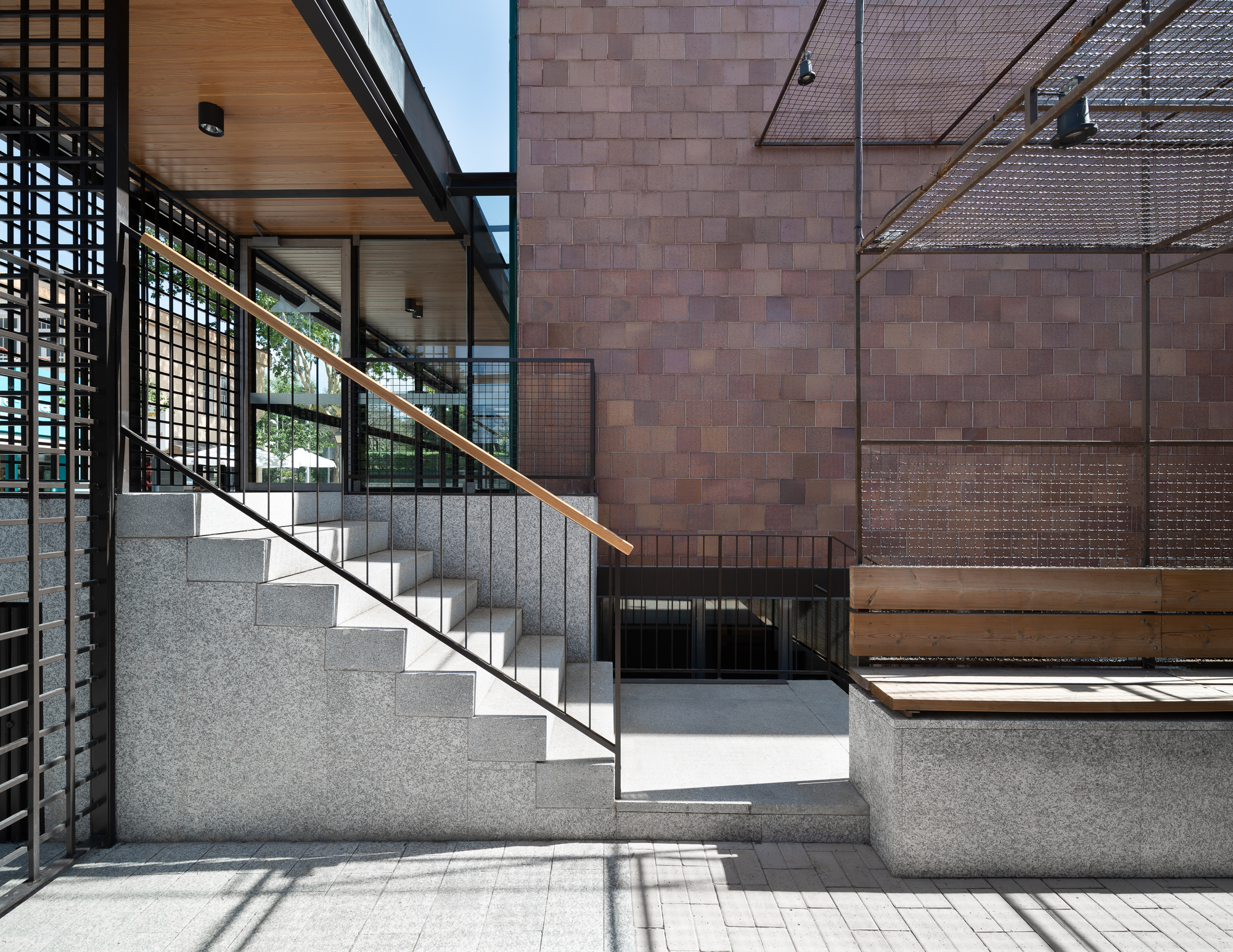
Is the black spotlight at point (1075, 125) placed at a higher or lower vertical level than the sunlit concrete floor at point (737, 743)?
higher

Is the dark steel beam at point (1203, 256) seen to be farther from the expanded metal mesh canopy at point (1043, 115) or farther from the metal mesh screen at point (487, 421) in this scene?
the metal mesh screen at point (487, 421)

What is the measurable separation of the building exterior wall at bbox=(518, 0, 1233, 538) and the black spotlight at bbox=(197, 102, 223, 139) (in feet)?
6.50

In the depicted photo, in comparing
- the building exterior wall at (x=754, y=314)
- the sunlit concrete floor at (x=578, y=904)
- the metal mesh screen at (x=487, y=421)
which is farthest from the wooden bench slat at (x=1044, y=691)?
the metal mesh screen at (x=487, y=421)

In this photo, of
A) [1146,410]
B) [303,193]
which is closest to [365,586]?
[303,193]

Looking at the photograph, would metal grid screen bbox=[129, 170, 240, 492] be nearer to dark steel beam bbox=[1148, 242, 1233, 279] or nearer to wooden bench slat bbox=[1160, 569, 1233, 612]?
wooden bench slat bbox=[1160, 569, 1233, 612]

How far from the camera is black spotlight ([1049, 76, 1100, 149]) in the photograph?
205 centimetres

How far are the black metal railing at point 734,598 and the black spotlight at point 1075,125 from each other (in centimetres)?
290

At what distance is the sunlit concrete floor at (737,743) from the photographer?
2.71m

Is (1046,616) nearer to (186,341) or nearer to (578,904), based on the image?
(578,904)

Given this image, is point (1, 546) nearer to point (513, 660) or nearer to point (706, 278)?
point (513, 660)

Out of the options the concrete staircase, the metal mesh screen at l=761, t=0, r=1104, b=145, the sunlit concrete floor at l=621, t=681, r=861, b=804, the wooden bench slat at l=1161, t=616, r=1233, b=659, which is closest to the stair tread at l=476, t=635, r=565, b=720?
the concrete staircase

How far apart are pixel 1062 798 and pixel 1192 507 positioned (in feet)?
11.6

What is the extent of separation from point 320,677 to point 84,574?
1.02m

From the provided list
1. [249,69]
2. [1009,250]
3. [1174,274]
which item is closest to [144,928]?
[249,69]
